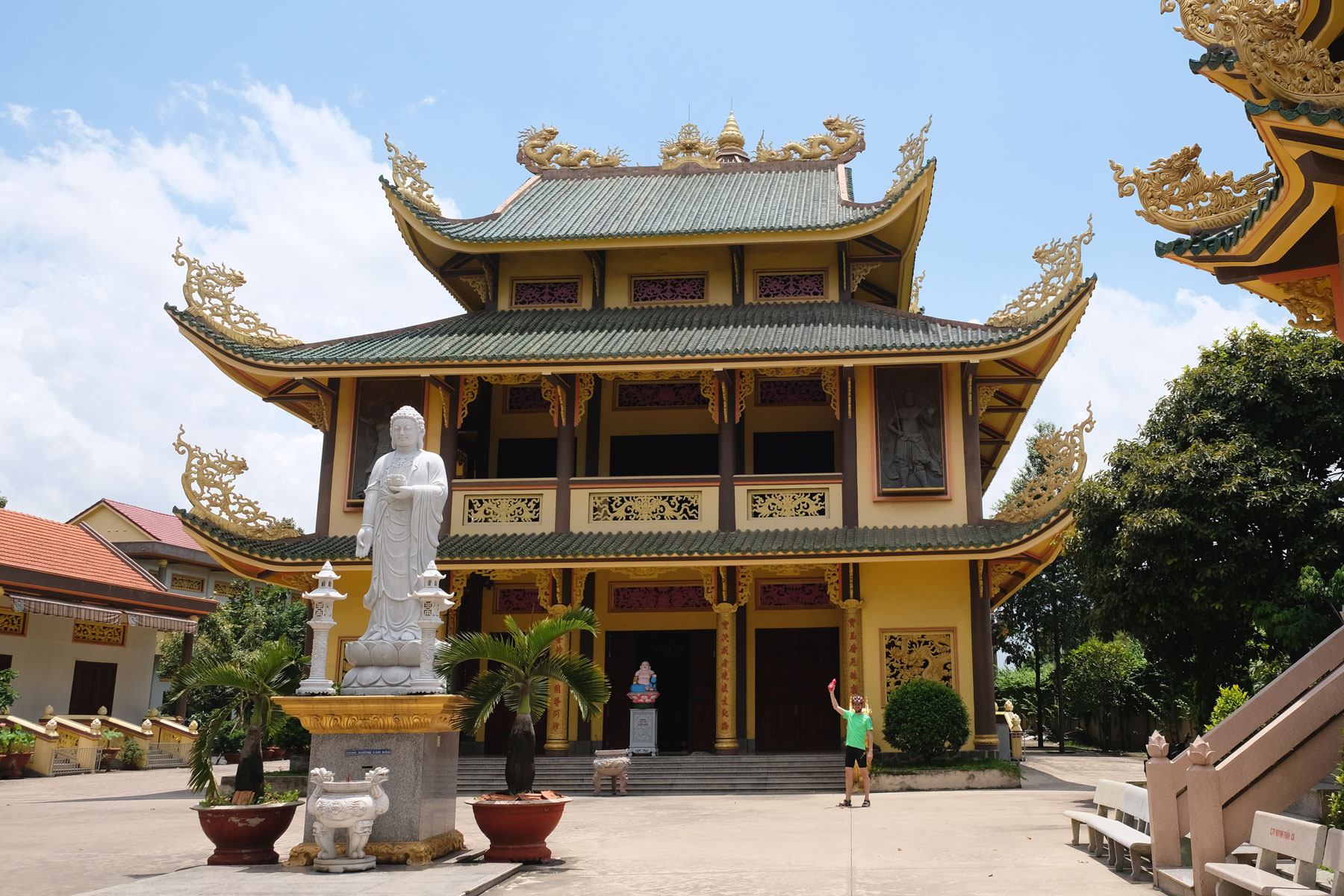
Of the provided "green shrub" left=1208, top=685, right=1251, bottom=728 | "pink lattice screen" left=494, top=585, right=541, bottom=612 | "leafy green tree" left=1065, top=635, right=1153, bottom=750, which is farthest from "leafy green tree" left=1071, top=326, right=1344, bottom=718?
"leafy green tree" left=1065, top=635, right=1153, bottom=750

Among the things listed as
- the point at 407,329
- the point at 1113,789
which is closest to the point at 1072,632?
the point at 407,329

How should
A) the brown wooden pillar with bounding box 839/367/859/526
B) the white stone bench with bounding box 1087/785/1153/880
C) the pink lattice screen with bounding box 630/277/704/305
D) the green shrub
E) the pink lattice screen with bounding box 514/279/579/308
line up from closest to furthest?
the white stone bench with bounding box 1087/785/1153/880 → the green shrub → the brown wooden pillar with bounding box 839/367/859/526 → the pink lattice screen with bounding box 630/277/704/305 → the pink lattice screen with bounding box 514/279/579/308

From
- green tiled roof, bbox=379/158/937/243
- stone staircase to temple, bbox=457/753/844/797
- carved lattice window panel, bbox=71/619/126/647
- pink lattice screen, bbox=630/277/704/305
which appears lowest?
stone staircase to temple, bbox=457/753/844/797

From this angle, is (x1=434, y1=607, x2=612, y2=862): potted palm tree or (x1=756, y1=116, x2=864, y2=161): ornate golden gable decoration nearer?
(x1=434, y1=607, x2=612, y2=862): potted palm tree

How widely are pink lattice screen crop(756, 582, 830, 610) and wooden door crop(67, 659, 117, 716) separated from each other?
671 inches

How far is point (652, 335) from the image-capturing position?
19828 mm

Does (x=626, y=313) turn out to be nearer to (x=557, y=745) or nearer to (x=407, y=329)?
(x=407, y=329)

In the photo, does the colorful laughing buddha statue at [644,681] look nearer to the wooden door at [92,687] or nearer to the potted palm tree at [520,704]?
the potted palm tree at [520,704]

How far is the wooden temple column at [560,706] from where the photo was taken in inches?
728

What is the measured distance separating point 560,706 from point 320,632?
9521 mm

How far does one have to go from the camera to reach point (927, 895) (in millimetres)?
7512

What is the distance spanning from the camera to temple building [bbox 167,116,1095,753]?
1812 cm

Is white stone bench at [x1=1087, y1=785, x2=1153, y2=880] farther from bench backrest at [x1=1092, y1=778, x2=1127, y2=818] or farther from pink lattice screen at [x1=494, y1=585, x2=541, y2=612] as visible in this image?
pink lattice screen at [x1=494, y1=585, x2=541, y2=612]

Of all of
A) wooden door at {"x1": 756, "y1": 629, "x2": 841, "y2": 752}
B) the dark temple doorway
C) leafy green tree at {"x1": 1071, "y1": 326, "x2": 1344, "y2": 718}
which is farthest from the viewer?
the dark temple doorway
